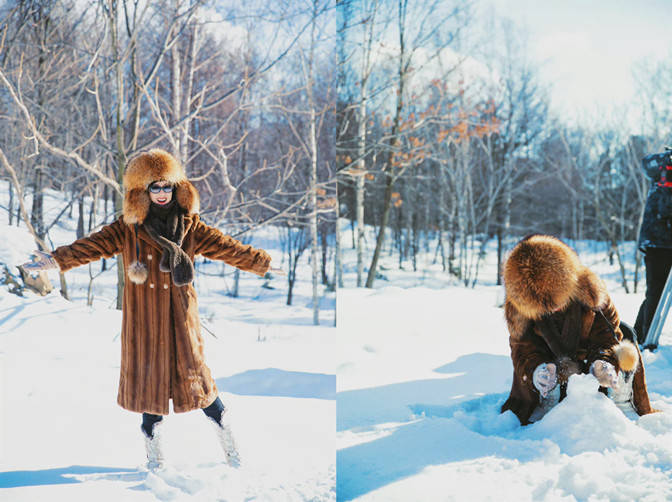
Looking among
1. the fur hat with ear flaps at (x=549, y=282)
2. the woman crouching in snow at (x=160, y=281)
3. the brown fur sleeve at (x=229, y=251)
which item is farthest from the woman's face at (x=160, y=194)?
the fur hat with ear flaps at (x=549, y=282)

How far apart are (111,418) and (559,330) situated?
129 cm

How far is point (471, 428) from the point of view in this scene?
51.0 inches

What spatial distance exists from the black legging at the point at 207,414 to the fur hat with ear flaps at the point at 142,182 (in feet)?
1.21

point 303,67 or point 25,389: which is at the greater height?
Result: point 303,67

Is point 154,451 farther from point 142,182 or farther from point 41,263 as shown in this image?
point 142,182

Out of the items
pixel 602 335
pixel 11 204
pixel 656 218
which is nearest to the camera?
pixel 602 335

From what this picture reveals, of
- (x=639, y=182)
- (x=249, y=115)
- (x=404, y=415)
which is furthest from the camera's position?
(x=639, y=182)

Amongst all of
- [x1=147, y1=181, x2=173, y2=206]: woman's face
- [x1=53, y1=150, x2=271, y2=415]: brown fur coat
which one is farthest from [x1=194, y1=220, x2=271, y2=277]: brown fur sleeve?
[x1=147, y1=181, x2=173, y2=206]: woman's face

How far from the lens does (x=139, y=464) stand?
1300 mm

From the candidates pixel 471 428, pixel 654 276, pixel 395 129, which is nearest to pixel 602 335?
pixel 471 428

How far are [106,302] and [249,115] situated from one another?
1.55 metres

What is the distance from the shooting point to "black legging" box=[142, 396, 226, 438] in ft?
4.27

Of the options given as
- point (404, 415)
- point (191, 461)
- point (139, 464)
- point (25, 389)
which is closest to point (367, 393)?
point (404, 415)

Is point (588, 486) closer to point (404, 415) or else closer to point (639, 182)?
point (404, 415)
